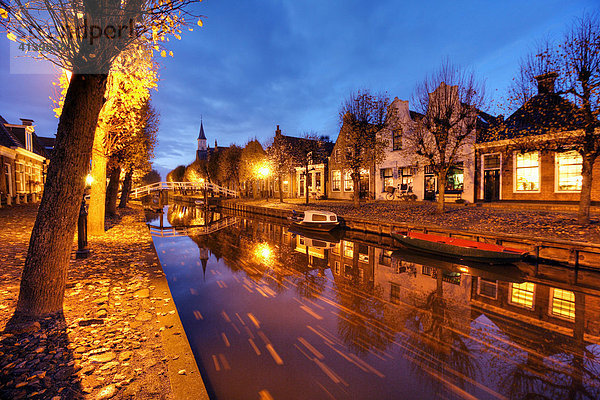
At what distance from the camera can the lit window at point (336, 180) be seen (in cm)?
3094

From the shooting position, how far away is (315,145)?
32938 mm

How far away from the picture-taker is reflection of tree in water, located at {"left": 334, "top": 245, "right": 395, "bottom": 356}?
189 inches

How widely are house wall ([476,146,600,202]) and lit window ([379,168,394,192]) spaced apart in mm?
7320

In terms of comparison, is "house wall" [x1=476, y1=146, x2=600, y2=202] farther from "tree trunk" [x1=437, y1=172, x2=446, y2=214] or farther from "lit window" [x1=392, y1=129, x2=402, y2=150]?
"lit window" [x1=392, y1=129, x2=402, y2=150]

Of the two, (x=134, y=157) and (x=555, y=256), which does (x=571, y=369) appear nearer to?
(x=555, y=256)

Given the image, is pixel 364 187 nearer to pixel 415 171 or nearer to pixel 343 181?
pixel 343 181

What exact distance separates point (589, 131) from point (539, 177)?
7.89 m

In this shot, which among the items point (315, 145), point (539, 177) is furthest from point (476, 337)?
point (315, 145)

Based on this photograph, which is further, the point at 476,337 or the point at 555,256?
Answer: the point at 555,256

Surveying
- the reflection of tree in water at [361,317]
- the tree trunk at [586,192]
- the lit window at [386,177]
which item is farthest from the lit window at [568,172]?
the reflection of tree in water at [361,317]

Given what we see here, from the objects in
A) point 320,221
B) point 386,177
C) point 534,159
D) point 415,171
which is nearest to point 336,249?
point 320,221

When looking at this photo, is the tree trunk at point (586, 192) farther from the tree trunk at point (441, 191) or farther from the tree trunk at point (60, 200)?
the tree trunk at point (60, 200)

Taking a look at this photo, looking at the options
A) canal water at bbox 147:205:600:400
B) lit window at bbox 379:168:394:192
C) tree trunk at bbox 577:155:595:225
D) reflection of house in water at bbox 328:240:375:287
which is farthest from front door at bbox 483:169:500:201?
reflection of house in water at bbox 328:240:375:287

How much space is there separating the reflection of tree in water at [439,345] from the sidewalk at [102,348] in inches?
130
